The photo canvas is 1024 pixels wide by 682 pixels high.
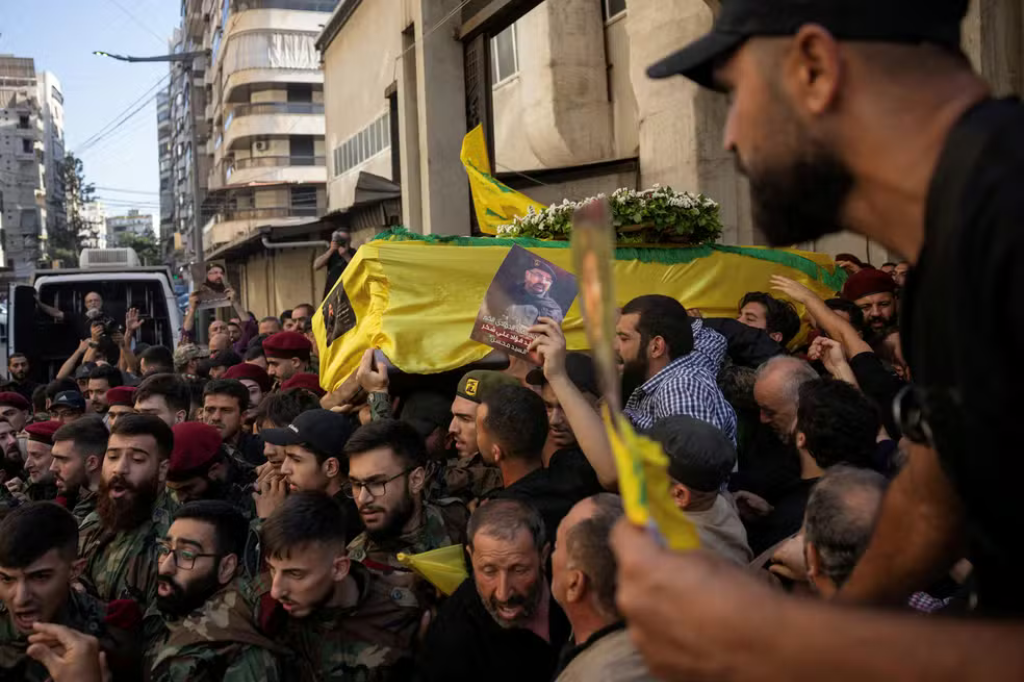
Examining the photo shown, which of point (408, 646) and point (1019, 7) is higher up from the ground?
point (1019, 7)

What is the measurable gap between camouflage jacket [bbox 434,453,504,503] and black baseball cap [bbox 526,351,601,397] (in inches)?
19.1

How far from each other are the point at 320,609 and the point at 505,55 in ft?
54.6

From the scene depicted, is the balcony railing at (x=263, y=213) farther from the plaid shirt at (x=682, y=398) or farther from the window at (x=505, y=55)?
the plaid shirt at (x=682, y=398)

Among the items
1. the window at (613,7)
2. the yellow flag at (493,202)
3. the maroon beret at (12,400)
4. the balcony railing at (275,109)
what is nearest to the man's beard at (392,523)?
the yellow flag at (493,202)

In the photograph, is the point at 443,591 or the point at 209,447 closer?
the point at 443,591

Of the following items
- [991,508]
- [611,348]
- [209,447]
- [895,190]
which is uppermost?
[895,190]

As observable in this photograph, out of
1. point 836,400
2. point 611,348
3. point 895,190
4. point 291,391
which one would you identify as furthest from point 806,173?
point 291,391

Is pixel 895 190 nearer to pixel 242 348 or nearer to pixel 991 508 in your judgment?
pixel 991 508

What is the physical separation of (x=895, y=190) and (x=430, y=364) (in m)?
4.49

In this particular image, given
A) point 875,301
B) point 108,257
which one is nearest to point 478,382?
point 875,301

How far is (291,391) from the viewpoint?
535cm

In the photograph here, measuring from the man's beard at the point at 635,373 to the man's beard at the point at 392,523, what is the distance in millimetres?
1262

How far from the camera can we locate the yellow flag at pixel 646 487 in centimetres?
116

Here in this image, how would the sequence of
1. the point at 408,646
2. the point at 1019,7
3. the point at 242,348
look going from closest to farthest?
the point at 408,646 → the point at 1019,7 → the point at 242,348
